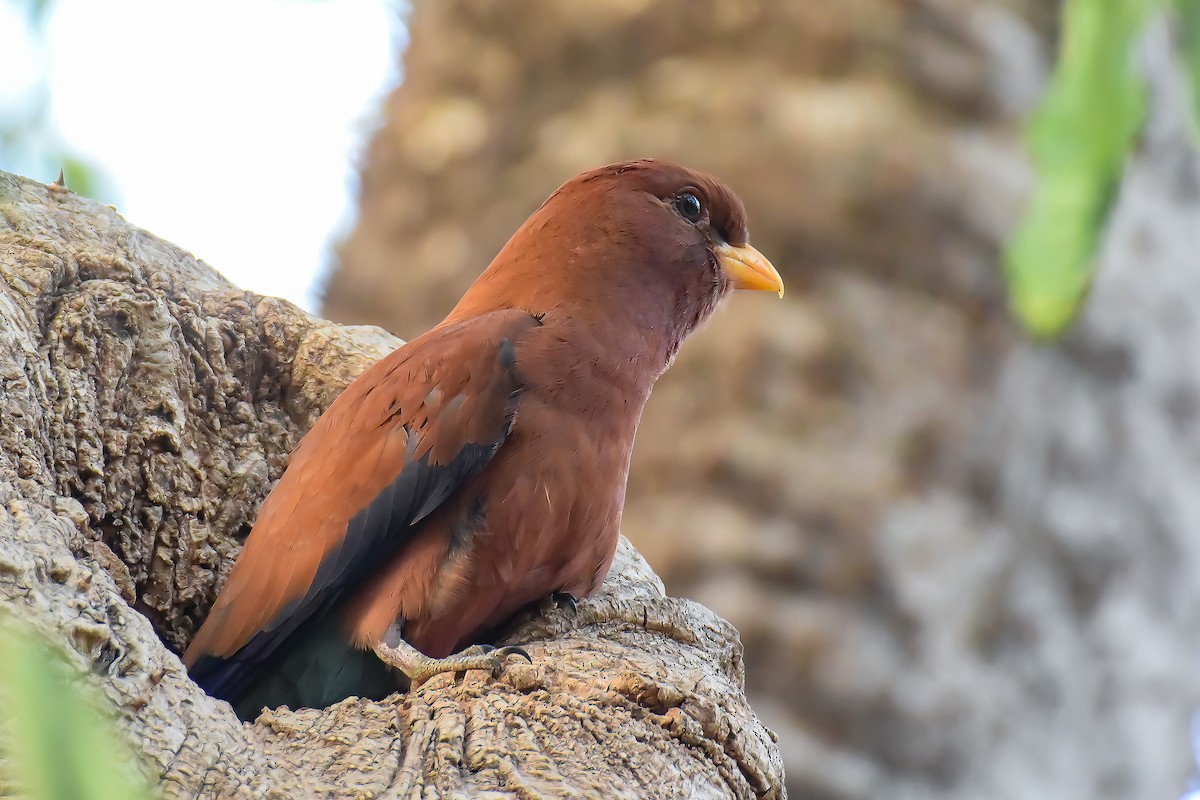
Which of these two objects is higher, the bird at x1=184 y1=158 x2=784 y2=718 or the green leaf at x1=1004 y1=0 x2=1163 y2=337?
the green leaf at x1=1004 y1=0 x2=1163 y2=337

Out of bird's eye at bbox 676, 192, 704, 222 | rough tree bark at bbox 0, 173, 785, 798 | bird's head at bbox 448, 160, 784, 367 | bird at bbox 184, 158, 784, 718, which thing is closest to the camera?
rough tree bark at bbox 0, 173, 785, 798

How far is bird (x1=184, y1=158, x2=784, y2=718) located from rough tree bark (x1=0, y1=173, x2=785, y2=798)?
0.18m

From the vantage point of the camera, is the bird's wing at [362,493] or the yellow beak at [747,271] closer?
the bird's wing at [362,493]

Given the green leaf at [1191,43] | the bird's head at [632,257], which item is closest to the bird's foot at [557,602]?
the bird's head at [632,257]

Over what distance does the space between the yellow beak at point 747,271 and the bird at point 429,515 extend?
0.62m

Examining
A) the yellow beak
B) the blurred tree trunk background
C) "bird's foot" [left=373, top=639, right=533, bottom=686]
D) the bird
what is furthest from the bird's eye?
"bird's foot" [left=373, top=639, right=533, bottom=686]

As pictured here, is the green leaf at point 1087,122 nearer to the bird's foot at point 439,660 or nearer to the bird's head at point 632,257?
the bird's head at point 632,257

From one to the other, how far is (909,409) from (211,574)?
274 cm

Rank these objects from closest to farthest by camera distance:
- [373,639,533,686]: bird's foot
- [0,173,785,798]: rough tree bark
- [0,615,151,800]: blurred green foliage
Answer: [0,615,151,800]: blurred green foliage, [0,173,785,798]: rough tree bark, [373,639,533,686]: bird's foot

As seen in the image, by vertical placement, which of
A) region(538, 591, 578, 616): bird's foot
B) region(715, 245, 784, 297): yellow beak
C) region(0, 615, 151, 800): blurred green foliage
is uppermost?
region(715, 245, 784, 297): yellow beak

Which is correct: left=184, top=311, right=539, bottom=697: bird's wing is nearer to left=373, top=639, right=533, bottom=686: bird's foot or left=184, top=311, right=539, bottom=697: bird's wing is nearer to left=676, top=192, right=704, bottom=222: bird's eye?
left=373, top=639, right=533, bottom=686: bird's foot

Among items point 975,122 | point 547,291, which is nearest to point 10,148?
point 547,291

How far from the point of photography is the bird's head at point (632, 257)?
3438 mm

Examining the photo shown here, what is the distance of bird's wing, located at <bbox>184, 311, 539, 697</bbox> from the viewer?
2934 millimetres
